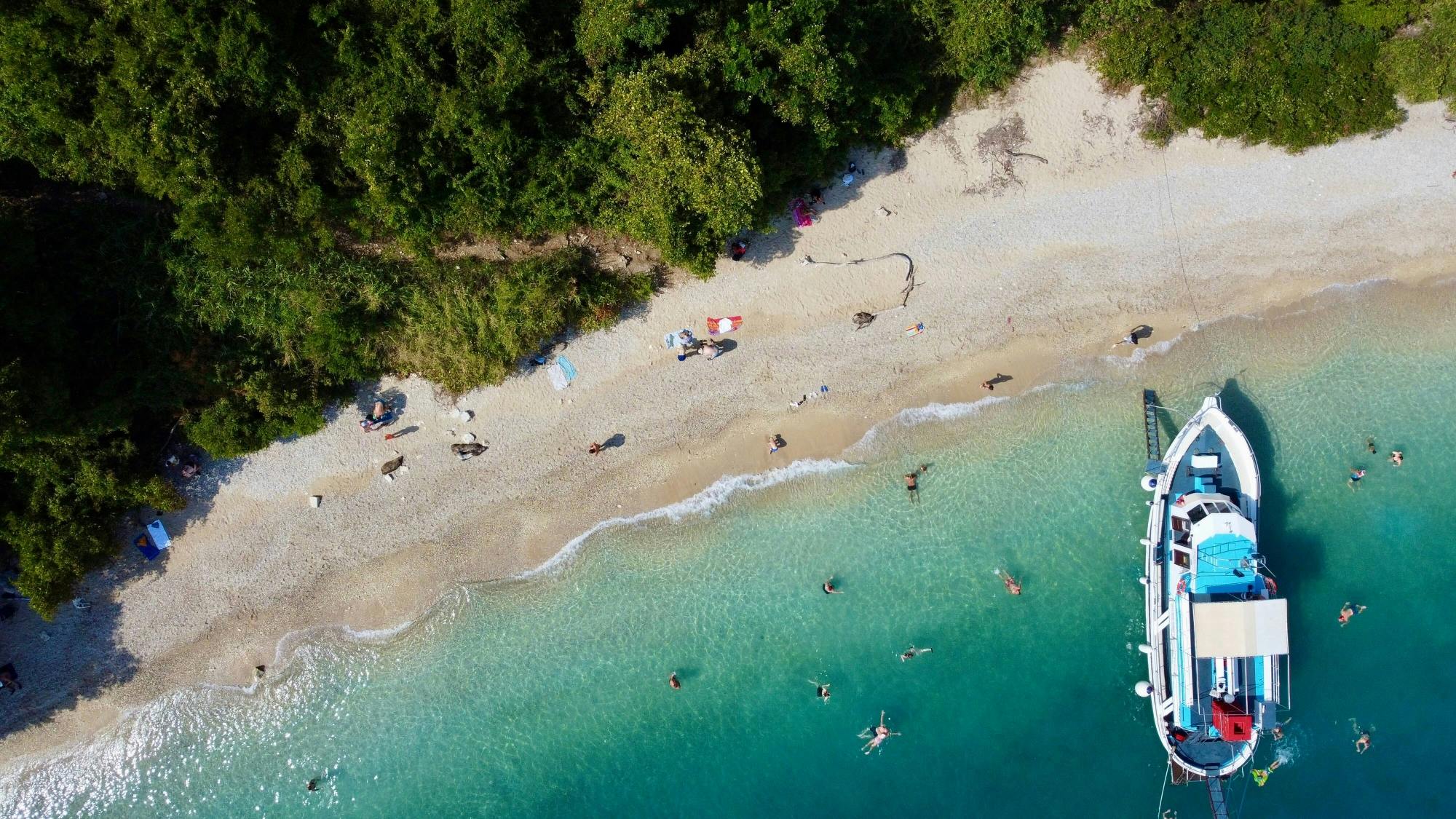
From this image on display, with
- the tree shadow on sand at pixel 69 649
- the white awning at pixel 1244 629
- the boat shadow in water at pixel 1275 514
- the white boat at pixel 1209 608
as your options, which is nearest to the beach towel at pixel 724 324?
the white boat at pixel 1209 608

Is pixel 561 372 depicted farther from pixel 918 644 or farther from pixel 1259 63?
pixel 1259 63

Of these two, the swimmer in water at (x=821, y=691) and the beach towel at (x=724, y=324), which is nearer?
the beach towel at (x=724, y=324)

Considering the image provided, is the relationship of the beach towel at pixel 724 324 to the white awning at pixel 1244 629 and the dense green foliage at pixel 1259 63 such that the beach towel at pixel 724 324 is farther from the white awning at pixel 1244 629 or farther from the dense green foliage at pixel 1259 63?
the white awning at pixel 1244 629

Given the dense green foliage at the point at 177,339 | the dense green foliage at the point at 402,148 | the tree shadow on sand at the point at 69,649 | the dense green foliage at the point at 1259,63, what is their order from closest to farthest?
1. the dense green foliage at the point at 402,148
2. the dense green foliage at the point at 177,339
3. the dense green foliage at the point at 1259,63
4. the tree shadow on sand at the point at 69,649

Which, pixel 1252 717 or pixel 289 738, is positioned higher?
pixel 1252 717

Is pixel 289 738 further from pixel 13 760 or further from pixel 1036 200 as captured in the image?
pixel 1036 200

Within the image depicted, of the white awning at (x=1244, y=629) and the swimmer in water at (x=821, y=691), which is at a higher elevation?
the white awning at (x=1244, y=629)

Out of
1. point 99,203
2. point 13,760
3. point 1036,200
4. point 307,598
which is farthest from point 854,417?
point 13,760

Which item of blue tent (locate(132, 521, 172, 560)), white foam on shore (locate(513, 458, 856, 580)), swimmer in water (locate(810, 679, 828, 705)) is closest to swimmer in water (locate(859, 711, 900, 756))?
swimmer in water (locate(810, 679, 828, 705))
